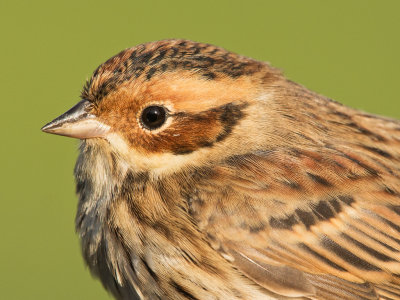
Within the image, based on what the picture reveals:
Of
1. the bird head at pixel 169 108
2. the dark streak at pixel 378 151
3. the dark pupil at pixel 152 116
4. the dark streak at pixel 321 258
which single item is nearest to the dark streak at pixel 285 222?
the dark streak at pixel 321 258

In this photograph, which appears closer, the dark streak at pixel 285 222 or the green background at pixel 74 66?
the dark streak at pixel 285 222

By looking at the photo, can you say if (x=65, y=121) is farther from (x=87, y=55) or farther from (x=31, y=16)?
(x=31, y=16)

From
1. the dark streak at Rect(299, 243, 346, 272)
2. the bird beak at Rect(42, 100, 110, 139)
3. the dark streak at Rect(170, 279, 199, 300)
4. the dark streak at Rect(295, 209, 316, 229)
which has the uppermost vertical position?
the dark streak at Rect(295, 209, 316, 229)

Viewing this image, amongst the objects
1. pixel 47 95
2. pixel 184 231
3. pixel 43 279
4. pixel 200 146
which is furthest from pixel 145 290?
pixel 47 95

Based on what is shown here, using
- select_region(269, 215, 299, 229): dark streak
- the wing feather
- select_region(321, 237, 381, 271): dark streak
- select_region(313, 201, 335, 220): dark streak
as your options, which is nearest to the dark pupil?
the wing feather

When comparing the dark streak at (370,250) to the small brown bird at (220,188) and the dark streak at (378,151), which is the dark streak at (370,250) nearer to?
the small brown bird at (220,188)

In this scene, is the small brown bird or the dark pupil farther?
the dark pupil

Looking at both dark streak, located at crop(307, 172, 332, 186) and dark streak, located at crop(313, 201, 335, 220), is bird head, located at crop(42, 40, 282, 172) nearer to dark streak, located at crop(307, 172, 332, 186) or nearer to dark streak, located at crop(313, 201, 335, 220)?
dark streak, located at crop(307, 172, 332, 186)

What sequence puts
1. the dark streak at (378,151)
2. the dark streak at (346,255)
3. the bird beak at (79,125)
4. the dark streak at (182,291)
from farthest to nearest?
the dark streak at (378,151) < the bird beak at (79,125) < the dark streak at (346,255) < the dark streak at (182,291)

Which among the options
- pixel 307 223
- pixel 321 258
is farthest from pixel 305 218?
pixel 321 258
